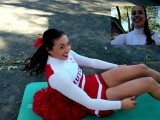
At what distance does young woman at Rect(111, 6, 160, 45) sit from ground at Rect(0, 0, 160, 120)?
2.26 feet

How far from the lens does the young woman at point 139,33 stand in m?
2.48

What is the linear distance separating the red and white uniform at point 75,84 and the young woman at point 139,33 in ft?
1.77

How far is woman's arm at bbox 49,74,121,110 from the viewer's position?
1844 millimetres

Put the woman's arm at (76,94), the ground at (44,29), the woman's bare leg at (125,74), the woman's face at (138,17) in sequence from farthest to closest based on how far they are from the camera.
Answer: the ground at (44,29), the woman's face at (138,17), the woman's bare leg at (125,74), the woman's arm at (76,94)

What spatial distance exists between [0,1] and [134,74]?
12.1 feet

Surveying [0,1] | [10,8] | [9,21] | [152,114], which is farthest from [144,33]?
[0,1]

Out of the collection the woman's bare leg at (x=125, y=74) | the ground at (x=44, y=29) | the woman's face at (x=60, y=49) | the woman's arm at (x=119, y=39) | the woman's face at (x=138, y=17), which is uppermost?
the woman's face at (x=138, y=17)

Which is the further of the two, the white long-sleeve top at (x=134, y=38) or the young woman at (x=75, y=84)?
the white long-sleeve top at (x=134, y=38)

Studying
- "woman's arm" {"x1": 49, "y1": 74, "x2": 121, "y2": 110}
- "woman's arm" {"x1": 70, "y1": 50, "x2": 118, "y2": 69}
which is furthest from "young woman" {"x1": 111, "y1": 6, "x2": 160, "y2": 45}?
"woman's arm" {"x1": 49, "y1": 74, "x2": 121, "y2": 110}

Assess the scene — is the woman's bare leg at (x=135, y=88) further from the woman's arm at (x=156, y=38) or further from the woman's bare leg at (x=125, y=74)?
the woman's arm at (x=156, y=38)

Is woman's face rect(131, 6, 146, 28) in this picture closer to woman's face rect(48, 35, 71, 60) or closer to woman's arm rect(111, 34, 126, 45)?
woman's arm rect(111, 34, 126, 45)

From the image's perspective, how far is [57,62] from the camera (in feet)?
6.43

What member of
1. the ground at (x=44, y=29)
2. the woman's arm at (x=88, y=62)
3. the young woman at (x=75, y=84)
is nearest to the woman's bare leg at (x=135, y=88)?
the young woman at (x=75, y=84)

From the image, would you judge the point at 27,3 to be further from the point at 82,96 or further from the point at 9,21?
the point at 82,96
